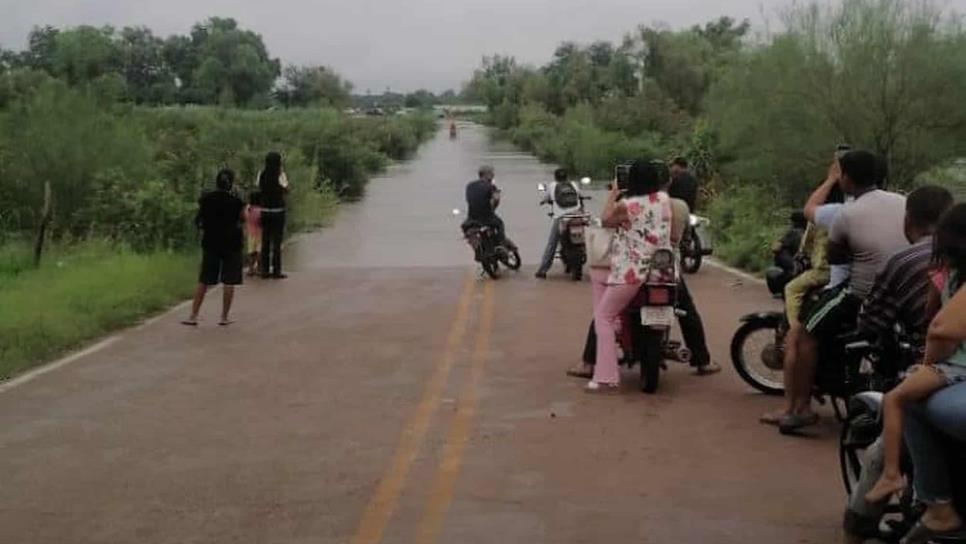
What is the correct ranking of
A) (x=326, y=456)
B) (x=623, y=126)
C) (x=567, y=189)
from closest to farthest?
(x=326, y=456)
(x=567, y=189)
(x=623, y=126)

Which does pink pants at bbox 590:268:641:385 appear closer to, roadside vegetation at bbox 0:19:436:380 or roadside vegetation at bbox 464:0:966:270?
roadside vegetation at bbox 0:19:436:380

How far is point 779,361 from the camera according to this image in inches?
377

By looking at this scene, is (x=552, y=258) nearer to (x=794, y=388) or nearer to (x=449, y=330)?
(x=449, y=330)

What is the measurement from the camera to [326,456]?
8.19 metres

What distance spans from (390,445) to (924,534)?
3974mm

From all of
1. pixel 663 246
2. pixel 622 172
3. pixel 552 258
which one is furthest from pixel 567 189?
pixel 663 246

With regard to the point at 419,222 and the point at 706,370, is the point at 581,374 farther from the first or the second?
the point at 419,222

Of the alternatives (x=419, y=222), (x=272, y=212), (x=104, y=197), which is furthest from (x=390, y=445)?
(x=419, y=222)

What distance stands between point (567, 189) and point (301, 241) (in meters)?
9.02

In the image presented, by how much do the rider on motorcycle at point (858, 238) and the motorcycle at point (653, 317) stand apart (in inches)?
67.7

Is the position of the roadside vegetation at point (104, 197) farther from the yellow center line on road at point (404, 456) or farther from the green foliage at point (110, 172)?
the yellow center line on road at point (404, 456)

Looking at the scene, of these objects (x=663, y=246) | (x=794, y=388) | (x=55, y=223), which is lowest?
(x=55, y=223)

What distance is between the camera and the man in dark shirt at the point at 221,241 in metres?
14.6

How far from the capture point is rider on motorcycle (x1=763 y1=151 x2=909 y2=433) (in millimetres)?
7836
